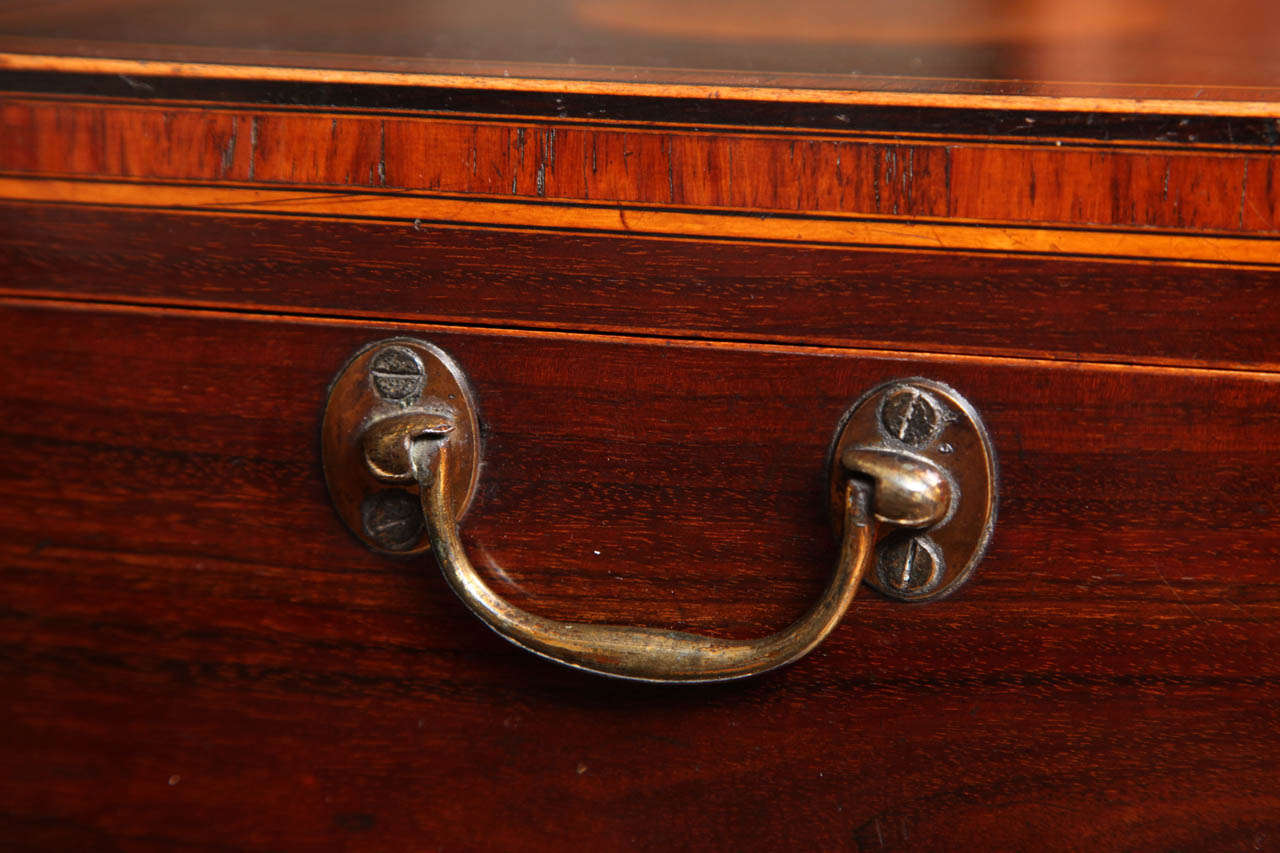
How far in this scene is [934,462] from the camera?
0.39 m

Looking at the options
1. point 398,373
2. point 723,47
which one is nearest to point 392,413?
point 398,373

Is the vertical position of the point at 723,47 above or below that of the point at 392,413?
above

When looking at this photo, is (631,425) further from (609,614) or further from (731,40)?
(731,40)

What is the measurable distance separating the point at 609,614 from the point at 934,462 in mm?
142

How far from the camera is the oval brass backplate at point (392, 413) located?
41cm

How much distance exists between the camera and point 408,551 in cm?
43

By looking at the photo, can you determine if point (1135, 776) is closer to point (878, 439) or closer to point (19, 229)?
point (878, 439)

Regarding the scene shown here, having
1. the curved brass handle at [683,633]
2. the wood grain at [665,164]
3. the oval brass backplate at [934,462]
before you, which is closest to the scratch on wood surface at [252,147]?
the wood grain at [665,164]

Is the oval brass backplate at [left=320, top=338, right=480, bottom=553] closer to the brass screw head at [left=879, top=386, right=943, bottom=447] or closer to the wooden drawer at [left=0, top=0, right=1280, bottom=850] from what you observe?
the wooden drawer at [left=0, top=0, right=1280, bottom=850]

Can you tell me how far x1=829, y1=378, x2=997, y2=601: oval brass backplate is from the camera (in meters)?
0.38

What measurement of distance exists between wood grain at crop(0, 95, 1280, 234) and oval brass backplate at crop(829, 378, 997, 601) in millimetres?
66

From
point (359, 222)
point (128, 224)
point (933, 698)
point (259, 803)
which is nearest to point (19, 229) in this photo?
point (128, 224)

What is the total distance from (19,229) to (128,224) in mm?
53

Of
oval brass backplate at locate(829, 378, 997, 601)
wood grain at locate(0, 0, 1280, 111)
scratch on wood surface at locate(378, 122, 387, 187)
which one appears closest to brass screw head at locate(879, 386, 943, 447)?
oval brass backplate at locate(829, 378, 997, 601)
